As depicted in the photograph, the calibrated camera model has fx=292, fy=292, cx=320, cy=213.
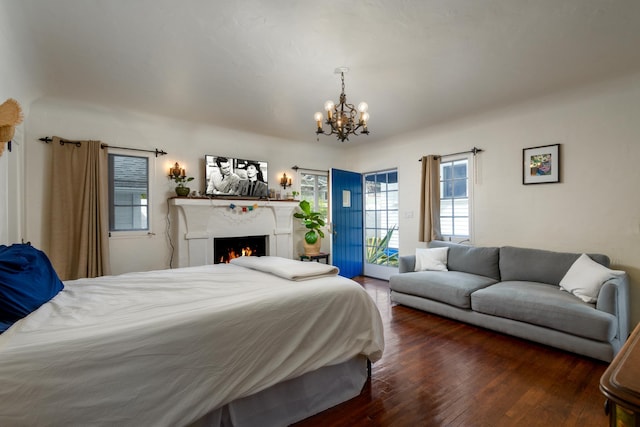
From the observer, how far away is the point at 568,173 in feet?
11.1

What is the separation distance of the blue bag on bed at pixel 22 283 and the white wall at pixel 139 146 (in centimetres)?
180

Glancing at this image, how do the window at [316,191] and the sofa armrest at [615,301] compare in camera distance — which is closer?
the sofa armrest at [615,301]

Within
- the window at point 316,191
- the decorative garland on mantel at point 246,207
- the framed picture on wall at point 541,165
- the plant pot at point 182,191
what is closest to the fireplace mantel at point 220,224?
the decorative garland on mantel at point 246,207

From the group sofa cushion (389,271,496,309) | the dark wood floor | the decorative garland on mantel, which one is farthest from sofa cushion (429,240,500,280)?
→ the decorative garland on mantel

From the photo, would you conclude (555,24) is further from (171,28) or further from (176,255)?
(176,255)

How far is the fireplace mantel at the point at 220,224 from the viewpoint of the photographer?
4016 mm

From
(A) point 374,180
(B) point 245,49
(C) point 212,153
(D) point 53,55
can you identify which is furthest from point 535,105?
(D) point 53,55

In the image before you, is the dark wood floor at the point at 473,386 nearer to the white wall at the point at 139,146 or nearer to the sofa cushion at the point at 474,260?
the sofa cushion at the point at 474,260

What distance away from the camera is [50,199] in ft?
11.0

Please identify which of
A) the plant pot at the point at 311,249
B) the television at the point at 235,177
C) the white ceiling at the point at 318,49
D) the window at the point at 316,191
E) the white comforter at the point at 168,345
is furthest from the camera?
the window at the point at 316,191

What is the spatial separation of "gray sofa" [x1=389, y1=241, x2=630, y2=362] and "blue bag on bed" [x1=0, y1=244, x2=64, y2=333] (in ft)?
11.4

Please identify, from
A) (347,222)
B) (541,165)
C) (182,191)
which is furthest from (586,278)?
(182,191)

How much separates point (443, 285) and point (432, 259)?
0.69m

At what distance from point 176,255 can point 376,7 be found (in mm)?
3720
